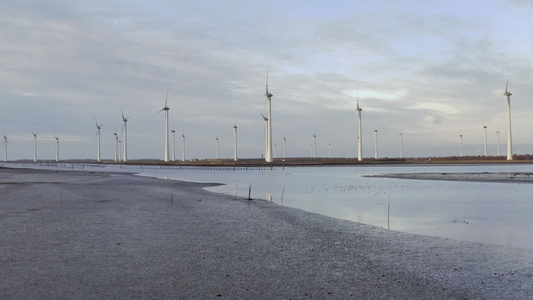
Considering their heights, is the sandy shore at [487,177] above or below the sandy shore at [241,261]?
below

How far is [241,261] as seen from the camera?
13.3 meters

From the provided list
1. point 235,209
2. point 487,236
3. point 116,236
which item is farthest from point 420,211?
point 116,236

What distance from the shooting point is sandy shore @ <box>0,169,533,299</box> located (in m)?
10.2

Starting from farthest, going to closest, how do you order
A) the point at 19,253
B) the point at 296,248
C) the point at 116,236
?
the point at 116,236, the point at 296,248, the point at 19,253

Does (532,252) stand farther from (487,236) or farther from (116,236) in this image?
(116,236)

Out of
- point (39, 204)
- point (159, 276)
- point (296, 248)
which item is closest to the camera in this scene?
point (159, 276)

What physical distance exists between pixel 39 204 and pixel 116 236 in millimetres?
14920

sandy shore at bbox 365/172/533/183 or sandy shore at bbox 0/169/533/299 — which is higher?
sandy shore at bbox 0/169/533/299

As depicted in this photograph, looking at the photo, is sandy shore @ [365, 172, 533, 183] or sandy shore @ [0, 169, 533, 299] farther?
sandy shore @ [365, 172, 533, 183]

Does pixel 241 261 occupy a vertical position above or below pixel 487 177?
above

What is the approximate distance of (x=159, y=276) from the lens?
37.3ft

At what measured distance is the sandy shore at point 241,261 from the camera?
10211mm

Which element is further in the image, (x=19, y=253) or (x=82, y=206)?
(x=82, y=206)

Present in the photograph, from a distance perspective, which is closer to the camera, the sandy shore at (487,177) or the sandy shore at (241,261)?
the sandy shore at (241,261)
